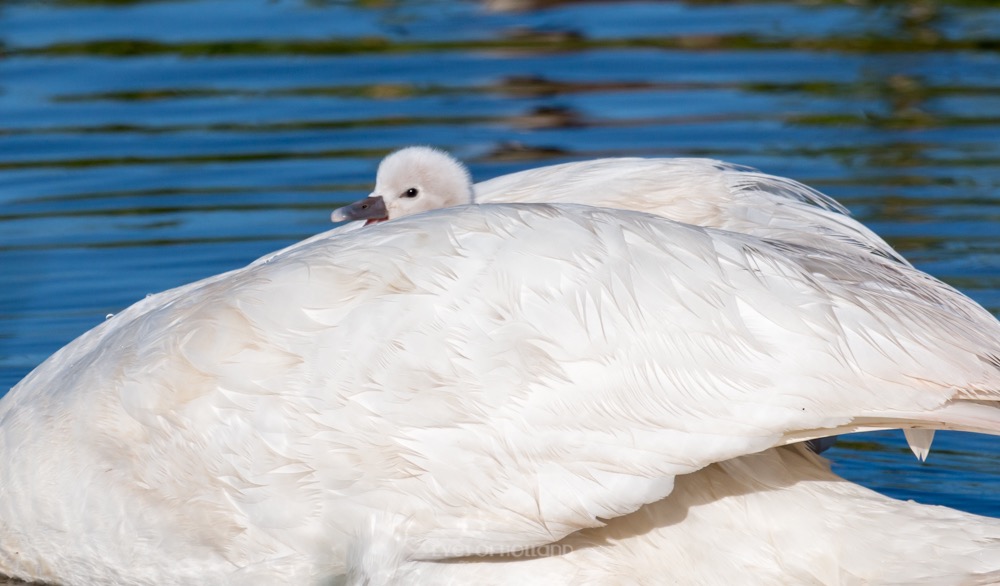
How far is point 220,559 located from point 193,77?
7029 millimetres

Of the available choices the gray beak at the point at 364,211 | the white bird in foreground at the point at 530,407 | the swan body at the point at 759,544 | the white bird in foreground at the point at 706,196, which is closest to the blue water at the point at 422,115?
the white bird in foreground at the point at 706,196

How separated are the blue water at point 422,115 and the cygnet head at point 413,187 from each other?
1.53 meters

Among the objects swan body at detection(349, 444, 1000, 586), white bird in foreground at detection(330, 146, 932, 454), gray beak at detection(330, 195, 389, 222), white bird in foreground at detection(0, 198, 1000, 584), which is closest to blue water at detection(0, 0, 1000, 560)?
white bird in foreground at detection(330, 146, 932, 454)

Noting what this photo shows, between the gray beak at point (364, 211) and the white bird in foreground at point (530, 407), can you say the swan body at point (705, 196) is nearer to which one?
the white bird in foreground at point (530, 407)

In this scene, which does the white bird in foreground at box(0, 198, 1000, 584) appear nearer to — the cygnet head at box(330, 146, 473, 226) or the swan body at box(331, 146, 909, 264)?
the swan body at box(331, 146, 909, 264)

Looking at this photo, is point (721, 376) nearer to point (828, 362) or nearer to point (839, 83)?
point (828, 362)

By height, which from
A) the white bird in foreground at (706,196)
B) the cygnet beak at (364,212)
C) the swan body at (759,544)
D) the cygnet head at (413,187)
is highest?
the white bird in foreground at (706,196)

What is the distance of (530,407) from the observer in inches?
156

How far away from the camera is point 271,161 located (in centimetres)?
941

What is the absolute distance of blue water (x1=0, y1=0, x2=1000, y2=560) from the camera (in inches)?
314

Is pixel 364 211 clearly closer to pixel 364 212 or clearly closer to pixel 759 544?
pixel 364 212

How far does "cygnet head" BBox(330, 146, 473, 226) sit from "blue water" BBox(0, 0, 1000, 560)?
60.0 inches

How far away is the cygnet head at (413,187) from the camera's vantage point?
6.14m

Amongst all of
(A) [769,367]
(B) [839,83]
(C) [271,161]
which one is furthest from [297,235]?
(A) [769,367]
